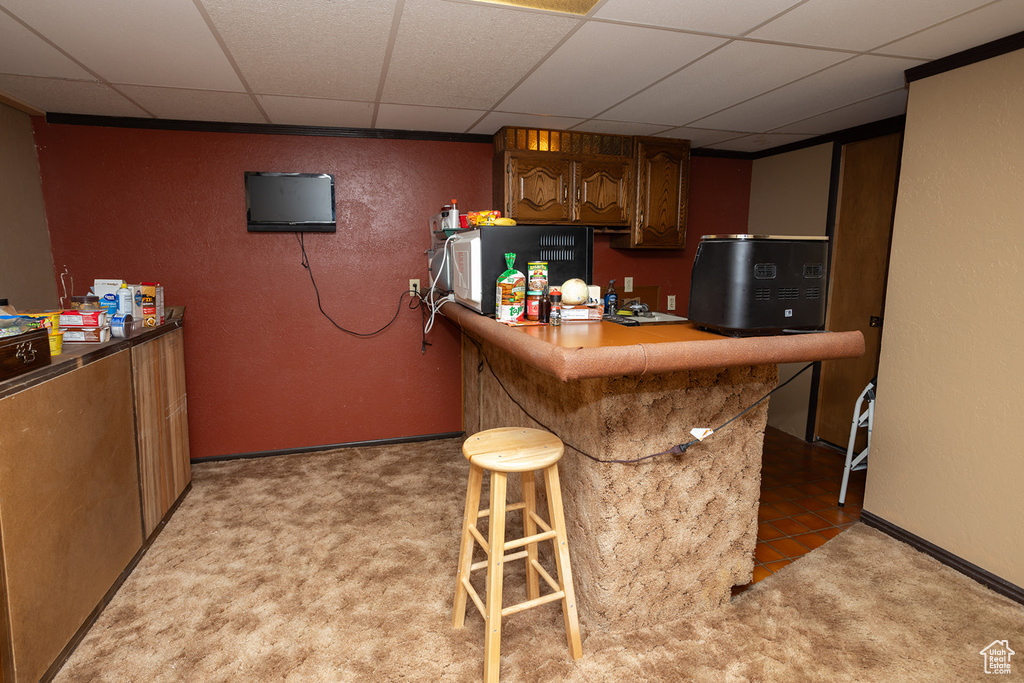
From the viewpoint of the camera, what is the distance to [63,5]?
181cm

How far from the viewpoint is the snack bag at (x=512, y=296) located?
2068mm

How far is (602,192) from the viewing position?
3.83 meters

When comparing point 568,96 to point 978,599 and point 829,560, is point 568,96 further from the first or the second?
point 978,599

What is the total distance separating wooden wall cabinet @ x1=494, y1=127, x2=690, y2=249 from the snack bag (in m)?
1.63

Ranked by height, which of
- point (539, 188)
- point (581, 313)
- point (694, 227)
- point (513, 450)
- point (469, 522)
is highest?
point (539, 188)

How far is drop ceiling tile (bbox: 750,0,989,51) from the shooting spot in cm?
183

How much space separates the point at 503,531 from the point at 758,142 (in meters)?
3.67

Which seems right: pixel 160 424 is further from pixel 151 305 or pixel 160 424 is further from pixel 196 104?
pixel 196 104

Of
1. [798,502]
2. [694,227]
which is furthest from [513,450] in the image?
[694,227]

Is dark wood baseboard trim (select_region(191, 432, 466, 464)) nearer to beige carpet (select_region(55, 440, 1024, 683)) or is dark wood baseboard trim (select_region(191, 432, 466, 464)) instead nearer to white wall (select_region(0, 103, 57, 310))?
beige carpet (select_region(55, 440, 1024, 683))

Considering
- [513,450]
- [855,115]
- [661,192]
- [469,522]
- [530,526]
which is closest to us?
[513,450]

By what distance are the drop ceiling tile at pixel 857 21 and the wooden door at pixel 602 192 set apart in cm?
171

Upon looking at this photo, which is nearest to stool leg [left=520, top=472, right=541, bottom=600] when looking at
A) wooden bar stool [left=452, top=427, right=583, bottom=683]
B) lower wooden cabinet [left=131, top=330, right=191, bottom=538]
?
wooden bar stool [left=452, top=427, right=583, bottom=683]

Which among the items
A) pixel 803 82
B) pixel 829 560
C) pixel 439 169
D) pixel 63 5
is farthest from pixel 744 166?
pixel 63 5
